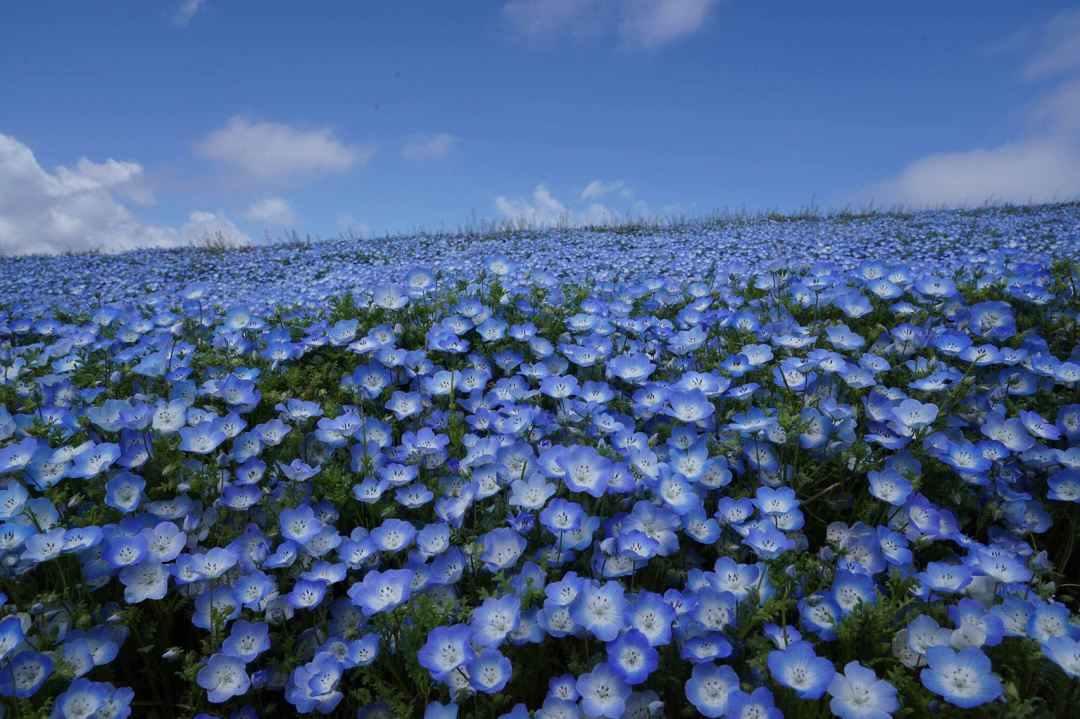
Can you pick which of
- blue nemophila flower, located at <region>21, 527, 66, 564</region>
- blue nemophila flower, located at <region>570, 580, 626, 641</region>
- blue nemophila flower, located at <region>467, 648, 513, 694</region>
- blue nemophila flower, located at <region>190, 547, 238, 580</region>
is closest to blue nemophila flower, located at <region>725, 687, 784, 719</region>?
blue nemophila flower, located at <region>570, 580, 626, 641</region>

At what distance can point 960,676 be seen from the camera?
143cm

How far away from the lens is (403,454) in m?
2.32

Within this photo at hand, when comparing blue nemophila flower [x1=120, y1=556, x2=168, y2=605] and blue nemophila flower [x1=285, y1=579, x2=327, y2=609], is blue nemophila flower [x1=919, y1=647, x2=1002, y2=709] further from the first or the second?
blue nemophila flower [x1=120, y1=556, x2=168, y2=605]

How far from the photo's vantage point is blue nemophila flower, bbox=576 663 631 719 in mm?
1443

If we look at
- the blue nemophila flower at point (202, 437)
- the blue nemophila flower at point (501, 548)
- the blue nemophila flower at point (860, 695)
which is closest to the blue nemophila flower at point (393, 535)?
the blue nemophila flower at point (501, 548)

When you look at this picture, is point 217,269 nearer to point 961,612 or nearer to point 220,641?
point 220,641

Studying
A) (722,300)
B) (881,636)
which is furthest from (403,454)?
(722,300)

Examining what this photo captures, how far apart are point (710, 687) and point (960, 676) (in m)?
0.58

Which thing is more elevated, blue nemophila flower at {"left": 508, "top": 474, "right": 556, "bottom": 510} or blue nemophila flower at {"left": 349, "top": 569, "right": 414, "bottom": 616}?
blue nemophila flower at {"left": 508, "top": 474, "right": 556, "bottom": 510}

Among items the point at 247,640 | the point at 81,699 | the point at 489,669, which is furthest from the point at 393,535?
the point at 81,699

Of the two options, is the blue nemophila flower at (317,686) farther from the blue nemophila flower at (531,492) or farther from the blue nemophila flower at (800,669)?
the blue nemophila flower at (800,669)

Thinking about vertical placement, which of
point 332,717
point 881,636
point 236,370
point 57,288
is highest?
point 57,288

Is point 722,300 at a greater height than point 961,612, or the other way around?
point 722,300

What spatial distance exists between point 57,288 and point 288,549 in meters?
9.58
